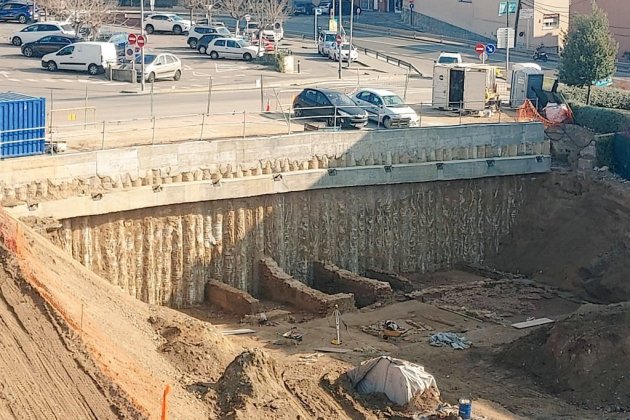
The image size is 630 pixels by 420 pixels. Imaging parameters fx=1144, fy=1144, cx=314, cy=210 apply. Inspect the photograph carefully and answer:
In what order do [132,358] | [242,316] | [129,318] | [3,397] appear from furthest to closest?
[242,316] < [129,318] < [132,358] < [3,397]

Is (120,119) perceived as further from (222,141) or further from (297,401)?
(297,401)

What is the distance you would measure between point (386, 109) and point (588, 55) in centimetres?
947

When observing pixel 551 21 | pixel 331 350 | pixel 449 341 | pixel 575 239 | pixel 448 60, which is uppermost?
pixel 551 21

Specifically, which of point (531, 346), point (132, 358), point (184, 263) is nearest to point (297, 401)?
point (132, 358)

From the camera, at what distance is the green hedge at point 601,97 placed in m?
42.3

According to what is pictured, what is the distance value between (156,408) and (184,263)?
1326cm

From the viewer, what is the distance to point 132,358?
20.8 meters

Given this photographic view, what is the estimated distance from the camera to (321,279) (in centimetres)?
3378

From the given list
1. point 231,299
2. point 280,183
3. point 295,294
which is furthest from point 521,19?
point 231,299

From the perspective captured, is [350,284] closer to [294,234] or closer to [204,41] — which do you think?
[294,234]

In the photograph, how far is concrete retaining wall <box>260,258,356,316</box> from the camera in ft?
97.7

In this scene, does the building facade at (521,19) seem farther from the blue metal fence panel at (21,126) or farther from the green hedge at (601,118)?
the blue metal fence panel at (21,126)

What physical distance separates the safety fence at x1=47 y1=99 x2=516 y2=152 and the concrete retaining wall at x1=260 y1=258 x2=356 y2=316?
13.9 feet

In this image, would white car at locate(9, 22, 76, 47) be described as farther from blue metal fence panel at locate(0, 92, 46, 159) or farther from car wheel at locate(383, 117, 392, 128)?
blue metal fence panel at locate(0, 92, 46, 159)
